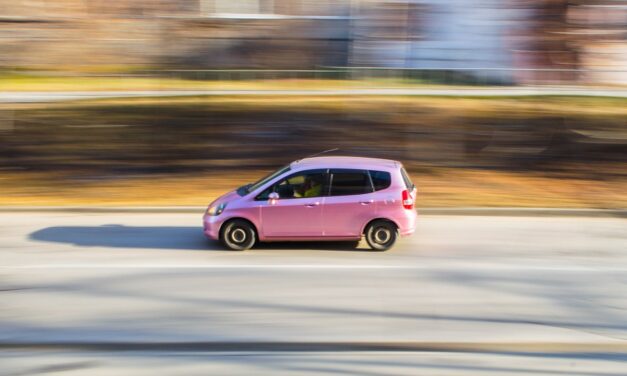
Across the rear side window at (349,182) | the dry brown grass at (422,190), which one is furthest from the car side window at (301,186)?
the dry brown grass at (422,190)

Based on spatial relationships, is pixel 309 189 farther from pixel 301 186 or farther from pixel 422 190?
pixel 422 190

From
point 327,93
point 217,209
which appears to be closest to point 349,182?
point 217,209

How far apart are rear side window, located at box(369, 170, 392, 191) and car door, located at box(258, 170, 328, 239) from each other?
2.31 feet

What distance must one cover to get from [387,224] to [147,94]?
688 inches

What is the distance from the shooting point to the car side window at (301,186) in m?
10.0

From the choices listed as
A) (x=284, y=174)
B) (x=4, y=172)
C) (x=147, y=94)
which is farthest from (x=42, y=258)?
(x=147, y=94)

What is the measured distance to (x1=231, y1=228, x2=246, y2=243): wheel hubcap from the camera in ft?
33.2

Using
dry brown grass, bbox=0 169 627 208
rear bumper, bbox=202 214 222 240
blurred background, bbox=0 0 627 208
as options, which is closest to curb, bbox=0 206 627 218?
dry brown grass, bbox=0 169 627 208

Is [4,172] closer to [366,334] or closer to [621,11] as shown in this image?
[366,334]

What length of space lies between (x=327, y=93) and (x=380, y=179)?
15.8 meters

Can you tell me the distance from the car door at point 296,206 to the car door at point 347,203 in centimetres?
12

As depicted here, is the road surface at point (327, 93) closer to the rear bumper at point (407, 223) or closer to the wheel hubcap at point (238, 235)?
the rear bumper at point (407, 223)

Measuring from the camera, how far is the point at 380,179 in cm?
1012

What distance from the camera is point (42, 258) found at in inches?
390
